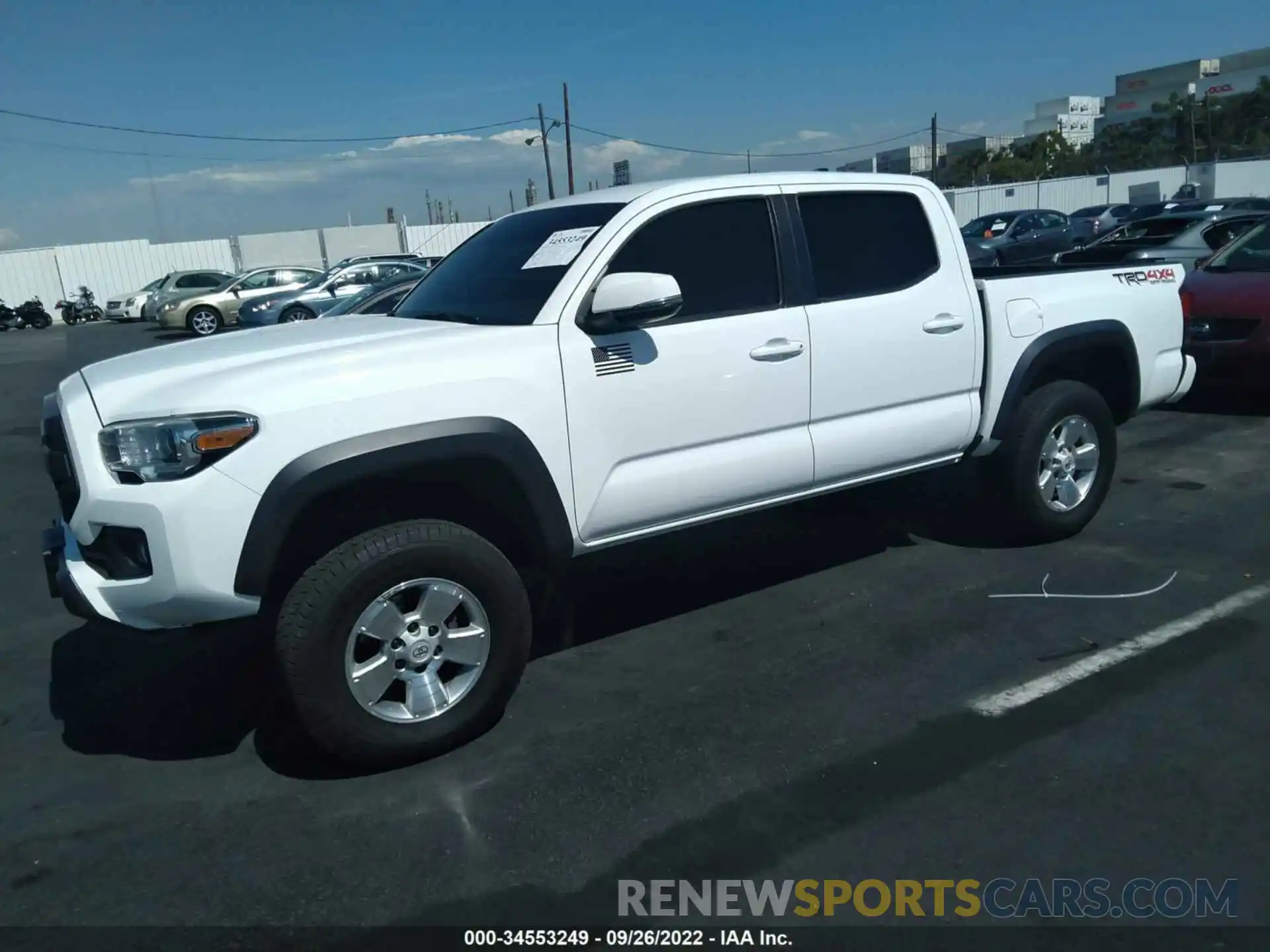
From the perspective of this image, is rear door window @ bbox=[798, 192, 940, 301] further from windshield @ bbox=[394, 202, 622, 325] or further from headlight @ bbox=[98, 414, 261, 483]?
headlight @ bbox=[98, 414, 261, 483]

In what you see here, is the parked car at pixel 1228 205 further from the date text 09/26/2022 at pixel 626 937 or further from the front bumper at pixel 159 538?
the front bumper at pixel 159 538

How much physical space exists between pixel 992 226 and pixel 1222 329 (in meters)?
19.0

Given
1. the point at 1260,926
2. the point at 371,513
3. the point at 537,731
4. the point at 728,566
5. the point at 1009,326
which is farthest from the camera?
the point at 728,566

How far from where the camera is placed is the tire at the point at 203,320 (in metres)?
25.0

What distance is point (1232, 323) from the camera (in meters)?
8.15

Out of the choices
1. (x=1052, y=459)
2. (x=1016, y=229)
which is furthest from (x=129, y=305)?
(x=1052, y=459)

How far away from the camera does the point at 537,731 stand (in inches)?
148

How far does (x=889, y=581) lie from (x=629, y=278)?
237 centimetres

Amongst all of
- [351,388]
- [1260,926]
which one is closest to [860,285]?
[351,388]

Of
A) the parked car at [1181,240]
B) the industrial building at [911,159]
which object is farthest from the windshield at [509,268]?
the industrial building at [911,159]

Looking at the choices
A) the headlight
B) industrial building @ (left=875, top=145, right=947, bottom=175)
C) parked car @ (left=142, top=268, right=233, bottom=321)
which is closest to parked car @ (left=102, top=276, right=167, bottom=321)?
parked car @ (left=142, top=268, right=233, bottom=321)

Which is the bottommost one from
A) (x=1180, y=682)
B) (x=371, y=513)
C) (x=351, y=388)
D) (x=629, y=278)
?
(x=1180, y=682)

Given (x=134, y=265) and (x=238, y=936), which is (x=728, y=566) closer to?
(x=238, y=936)

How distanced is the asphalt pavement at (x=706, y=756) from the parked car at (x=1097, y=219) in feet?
74.6
